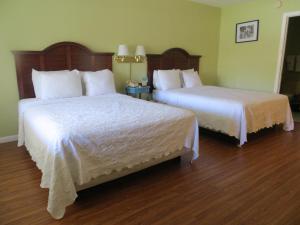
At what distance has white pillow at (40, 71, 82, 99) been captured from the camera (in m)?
2.95

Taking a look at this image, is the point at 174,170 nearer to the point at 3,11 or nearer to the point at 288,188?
the point at 288,188

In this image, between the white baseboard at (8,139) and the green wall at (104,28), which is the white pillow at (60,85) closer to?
the green wall at (104,28)

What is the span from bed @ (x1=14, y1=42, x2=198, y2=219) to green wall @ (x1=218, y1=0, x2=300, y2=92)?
10.5 feet

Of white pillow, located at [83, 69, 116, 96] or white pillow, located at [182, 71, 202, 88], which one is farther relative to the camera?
white pillow, located at [182, 71, 202, 88]

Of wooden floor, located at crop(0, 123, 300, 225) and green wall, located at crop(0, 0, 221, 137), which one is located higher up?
green wall, located at crop(0, 0, 221, 137)

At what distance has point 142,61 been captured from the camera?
432cm

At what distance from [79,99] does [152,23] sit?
2.24 m

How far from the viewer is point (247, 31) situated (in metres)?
4.92

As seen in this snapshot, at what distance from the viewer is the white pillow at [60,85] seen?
116 inches

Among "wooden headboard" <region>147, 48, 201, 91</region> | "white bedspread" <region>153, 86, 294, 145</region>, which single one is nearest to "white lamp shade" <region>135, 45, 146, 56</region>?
"wooden headboard" <region>147, 48, 201, 91</region>

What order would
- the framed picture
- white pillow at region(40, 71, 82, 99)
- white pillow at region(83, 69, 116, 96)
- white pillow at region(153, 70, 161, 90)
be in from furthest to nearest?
the framed picture → white pillow at region(153, 70, 161, 90) → white pillow at region(83, 69, 116, 96) → white pillow at region(40, 71, 82, 99)

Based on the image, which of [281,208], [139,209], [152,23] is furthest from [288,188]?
[152,23]

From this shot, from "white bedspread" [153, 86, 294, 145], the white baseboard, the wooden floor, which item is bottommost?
the wooden floor

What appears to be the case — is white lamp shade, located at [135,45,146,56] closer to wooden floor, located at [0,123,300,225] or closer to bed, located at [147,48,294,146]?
bed, located at [147,48,294,146]
